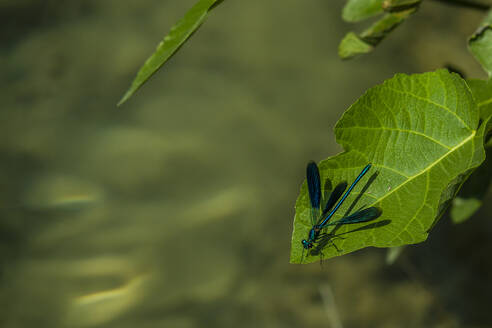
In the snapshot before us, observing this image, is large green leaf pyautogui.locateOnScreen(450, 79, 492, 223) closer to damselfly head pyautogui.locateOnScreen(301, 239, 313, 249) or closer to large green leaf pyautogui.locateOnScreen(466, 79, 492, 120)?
large green leaf pyautogui.locateOnScreen(466, 79, 492, 120)

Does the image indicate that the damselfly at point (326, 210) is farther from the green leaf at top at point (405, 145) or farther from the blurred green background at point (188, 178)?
the blurred green background at point (188, 178)

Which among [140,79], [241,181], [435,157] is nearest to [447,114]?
[435,157]

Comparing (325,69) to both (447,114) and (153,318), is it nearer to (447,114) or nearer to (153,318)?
(153,318)

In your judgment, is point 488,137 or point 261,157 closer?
point 488,137

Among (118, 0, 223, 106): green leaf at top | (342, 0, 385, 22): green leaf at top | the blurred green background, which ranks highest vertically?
(118, 0, 223, 106): green leaf at top

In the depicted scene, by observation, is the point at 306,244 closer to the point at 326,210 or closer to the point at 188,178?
the point at 326,210

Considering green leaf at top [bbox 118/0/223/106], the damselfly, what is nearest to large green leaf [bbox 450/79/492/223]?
the damselfly
